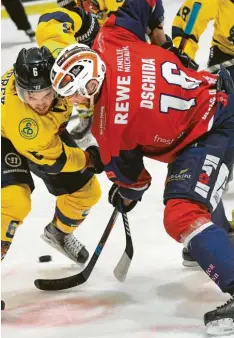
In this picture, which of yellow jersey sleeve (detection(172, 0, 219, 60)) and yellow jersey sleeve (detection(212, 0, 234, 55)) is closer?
yellow jersey sleeve (detection(212, 0, 234, 55))

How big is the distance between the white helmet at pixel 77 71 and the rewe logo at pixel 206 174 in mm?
384

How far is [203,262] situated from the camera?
2119 mm

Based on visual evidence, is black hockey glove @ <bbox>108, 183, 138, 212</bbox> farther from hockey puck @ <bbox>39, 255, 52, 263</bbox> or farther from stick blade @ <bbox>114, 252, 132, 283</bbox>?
hockey puck @ <bbox>39, 255, 52, 263</bbox>

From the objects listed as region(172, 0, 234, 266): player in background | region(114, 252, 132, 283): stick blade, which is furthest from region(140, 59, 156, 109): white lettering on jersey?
region(172, 0, 234, 266): player in background

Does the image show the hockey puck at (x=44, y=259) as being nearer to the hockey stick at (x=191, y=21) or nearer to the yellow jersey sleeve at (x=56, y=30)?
the yellow jersey sleeve at (x=56, y=30)

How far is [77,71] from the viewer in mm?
2125

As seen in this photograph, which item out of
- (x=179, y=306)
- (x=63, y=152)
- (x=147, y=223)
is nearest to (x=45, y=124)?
(x=63, y=152)

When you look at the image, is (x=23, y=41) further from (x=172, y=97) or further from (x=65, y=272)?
(x=172, y=97)

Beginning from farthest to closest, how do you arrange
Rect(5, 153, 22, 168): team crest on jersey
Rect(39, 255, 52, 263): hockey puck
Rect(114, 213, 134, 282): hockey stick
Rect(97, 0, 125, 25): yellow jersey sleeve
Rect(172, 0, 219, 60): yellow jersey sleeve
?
Rect(172, 0, 219, 60): yellow jersey sleeve, Rect(97, 0, 125, 25): yellow jersey sleeve, Rect(39, 255, 52, 263): hockey puck, Rect(114, 213, 134, 282): hockey stick, Rect(5, 153, 22, 168): team crest on jersey

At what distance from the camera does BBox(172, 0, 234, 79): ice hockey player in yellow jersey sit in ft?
11.0

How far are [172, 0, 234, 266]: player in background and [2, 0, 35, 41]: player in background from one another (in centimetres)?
263

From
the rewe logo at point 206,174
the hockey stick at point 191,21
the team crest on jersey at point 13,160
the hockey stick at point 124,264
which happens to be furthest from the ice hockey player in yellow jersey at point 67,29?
the hockey stick at point 191,21

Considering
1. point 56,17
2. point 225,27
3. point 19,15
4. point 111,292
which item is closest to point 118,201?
point 111,292

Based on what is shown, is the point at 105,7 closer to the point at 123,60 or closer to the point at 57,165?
the point at 57,165
